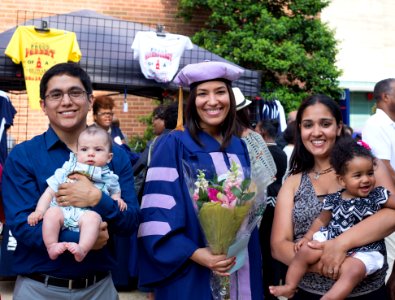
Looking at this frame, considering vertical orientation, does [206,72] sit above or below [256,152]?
above

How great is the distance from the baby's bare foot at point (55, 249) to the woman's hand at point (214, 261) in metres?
0.67

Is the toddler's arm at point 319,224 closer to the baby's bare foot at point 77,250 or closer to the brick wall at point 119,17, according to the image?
the baby's bare foot at point 77,250

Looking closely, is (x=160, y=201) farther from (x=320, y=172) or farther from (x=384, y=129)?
(x=384, y=129)

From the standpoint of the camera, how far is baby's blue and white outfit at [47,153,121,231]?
2930mm

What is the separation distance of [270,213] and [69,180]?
3.34 metres

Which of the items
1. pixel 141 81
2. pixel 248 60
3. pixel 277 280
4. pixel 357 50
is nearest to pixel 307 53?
pixel 248 60

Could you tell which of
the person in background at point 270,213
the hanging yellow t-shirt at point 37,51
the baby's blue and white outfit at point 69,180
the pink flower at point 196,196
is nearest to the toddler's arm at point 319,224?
the pink flower at point 196,196

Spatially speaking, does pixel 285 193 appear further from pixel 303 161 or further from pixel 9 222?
pixel 9 222

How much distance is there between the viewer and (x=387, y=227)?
3.14 meters

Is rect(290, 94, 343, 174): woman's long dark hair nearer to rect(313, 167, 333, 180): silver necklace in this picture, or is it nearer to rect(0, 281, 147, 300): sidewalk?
rect(313, 167, 333, 180): silver necklace

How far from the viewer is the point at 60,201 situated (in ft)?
9.50

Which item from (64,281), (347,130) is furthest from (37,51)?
(64,281)

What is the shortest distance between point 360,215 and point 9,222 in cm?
177

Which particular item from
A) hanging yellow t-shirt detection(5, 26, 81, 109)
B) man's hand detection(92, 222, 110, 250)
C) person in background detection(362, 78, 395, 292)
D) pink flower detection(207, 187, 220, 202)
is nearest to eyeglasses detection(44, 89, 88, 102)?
man's hand detection(92, 222, 110, 250)
